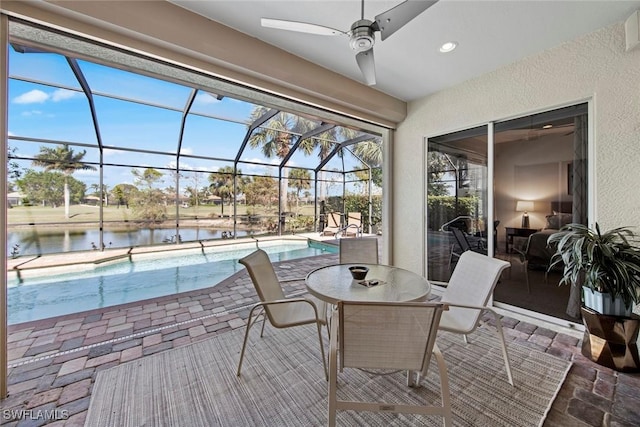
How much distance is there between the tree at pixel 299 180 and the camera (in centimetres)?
957

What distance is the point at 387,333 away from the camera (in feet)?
4.31

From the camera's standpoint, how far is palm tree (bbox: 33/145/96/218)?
5914mm

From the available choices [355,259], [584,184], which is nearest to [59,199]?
[355,259]

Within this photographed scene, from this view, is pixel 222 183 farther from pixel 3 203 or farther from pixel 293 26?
pixel 293 26

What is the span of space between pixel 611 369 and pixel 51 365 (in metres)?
4.53

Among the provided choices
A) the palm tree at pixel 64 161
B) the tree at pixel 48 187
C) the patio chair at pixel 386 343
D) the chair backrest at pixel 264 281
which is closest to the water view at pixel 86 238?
the palm tree at pixel 64 161

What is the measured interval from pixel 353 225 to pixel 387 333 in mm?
8136

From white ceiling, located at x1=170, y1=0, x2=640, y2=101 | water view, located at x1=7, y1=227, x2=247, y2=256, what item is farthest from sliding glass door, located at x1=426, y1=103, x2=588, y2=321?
water view, located at x1=7, y1=227, x2=247, y2=256

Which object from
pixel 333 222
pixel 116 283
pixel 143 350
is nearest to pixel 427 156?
pixel 143 350

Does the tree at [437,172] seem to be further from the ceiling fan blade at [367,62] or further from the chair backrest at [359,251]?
the ceiling fan blade at [367,62]

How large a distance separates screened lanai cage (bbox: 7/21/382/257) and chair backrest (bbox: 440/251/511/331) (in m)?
2.74

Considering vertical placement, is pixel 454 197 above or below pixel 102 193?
below

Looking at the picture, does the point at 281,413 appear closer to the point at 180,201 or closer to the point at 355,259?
the point at 355,259

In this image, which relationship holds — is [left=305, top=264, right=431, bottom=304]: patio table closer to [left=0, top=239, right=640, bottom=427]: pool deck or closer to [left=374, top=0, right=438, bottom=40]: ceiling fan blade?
[left=0, top=239, right=640, bottom=427]: pool deck
